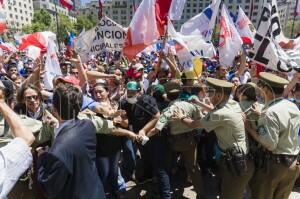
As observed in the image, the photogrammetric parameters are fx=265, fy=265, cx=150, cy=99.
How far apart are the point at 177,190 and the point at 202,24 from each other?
4190 mm

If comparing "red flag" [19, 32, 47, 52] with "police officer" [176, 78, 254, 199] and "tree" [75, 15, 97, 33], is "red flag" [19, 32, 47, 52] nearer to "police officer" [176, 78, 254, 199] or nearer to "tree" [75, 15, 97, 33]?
"police officer" [176, 78, 254, 199]

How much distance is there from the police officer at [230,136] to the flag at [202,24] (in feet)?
13.0

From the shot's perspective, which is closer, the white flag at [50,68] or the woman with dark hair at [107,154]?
the woman with dark hair at [107,154]

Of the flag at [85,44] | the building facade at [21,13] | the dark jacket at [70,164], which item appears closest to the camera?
the dark jacket at [70,164]

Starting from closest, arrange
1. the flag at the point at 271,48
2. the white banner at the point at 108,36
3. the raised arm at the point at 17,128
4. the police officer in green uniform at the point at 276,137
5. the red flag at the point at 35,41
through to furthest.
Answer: the raised arm at the point at 17,128, the police officer in green uniform at the point at 276,137, the flag at the point at 271,48, the white banner at the point at 108,36, the red flag at the point at 35,41

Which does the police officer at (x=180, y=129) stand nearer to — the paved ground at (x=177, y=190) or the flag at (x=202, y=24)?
the paved ground at (x=177, y=190)

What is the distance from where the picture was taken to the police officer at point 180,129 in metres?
3.29

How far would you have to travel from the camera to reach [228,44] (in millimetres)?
5727

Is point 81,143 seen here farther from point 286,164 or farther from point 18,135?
point 286,164

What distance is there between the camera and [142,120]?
3514 millimetres

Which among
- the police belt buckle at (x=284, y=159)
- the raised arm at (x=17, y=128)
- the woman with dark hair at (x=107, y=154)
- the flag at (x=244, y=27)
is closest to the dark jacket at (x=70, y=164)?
the raised arm at (x=17, y=128)

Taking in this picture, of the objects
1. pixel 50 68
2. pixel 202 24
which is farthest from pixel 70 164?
pixel 202 24

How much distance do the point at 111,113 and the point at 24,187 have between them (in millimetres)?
1156

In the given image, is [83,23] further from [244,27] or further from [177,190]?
[177,190]
